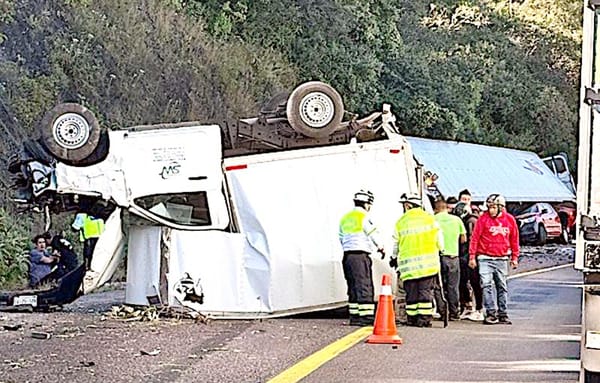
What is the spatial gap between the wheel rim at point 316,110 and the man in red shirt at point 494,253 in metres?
2.08

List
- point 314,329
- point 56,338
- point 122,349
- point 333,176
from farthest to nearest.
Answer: point 333,176 < point 314,329 < point 56,338 < point 122,349

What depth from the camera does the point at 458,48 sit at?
4469 cm

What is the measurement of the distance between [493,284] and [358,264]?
6.04 feet

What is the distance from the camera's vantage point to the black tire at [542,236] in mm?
34094

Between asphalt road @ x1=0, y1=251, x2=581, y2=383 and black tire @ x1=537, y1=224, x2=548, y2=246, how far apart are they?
1971 cm

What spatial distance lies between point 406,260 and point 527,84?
34.8 meters

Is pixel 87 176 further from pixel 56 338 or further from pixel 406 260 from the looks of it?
pixel 406 260

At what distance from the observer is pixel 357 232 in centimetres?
1303

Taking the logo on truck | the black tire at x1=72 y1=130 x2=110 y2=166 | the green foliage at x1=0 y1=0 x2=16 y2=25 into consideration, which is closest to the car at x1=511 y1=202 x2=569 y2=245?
the green foliage at x1=0 y1=0 x2=16 y2=25

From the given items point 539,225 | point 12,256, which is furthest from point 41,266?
point 539,225

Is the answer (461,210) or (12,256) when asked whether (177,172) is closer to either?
(461,210)

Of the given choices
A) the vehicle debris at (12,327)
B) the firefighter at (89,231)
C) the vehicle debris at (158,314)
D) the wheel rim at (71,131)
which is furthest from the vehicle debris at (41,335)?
the firefighter at (89,231)

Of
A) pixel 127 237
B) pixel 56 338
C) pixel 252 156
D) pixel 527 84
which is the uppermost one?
pixel 527 84

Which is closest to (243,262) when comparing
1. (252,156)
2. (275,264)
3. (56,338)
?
(275,264)
